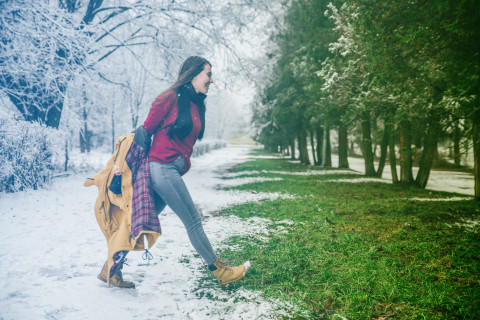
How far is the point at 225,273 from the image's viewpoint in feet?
9.53

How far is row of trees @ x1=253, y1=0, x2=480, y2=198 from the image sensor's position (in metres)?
4.37

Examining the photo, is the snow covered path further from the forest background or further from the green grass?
the forest background

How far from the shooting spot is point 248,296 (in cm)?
280

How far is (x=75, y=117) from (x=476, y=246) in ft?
40.0

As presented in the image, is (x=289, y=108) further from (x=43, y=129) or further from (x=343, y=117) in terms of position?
(x=43, y=129)

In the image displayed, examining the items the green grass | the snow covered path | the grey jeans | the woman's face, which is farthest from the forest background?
the grey jeans

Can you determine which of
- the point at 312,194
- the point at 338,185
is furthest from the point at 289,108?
the point at 312,194

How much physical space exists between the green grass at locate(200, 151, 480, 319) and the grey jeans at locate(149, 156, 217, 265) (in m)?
0.64

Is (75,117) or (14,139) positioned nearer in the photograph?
(14,139)

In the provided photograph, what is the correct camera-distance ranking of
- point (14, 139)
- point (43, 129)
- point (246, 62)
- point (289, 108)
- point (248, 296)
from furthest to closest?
point (289, 108) < point (246, 62) < point (43, 129) < point (14, 139) < point (248, 296)

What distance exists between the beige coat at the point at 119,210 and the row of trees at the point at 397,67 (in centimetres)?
430

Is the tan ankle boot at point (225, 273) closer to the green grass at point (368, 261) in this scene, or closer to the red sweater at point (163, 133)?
the green grass at point (368, 261)

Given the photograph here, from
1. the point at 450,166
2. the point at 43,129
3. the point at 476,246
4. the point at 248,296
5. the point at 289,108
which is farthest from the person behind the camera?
the point at 450,166

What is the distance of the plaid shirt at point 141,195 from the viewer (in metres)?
2.62
